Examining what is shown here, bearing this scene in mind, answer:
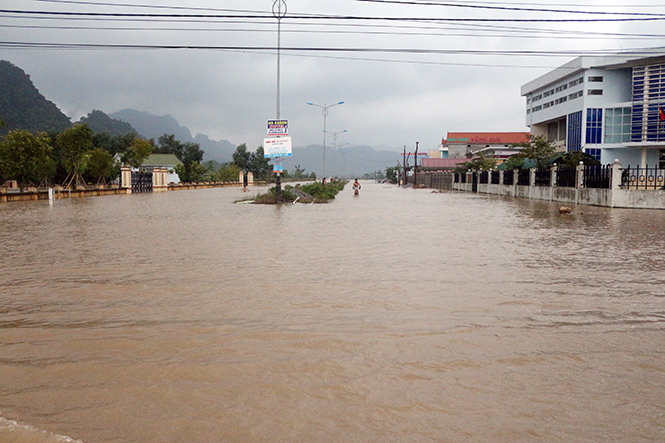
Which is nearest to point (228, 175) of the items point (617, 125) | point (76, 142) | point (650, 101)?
point (76, 142)

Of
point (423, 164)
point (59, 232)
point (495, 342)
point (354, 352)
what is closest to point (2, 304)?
A: point (354, 352)

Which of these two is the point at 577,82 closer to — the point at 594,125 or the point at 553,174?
the point at 594,125

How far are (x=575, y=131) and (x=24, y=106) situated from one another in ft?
305

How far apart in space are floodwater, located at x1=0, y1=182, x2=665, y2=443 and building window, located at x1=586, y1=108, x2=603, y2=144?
191 ft

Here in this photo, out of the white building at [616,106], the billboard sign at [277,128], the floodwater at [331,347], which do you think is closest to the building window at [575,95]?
the white building at [616,106]

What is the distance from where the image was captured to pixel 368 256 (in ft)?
31.7

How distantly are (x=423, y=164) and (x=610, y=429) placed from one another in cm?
11417

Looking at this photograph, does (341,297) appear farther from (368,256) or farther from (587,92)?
(587,92)

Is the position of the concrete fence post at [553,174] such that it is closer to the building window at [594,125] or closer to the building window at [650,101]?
the building window at [650,101]

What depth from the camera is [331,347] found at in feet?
15.1

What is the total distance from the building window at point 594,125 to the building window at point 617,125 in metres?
0.66

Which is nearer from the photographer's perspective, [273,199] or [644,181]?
[644,181]

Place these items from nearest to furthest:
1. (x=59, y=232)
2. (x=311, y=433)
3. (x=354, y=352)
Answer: (x=311, y=433), (x=354, y=352), (x=59, y=232)

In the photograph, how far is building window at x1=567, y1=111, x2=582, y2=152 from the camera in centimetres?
6272
